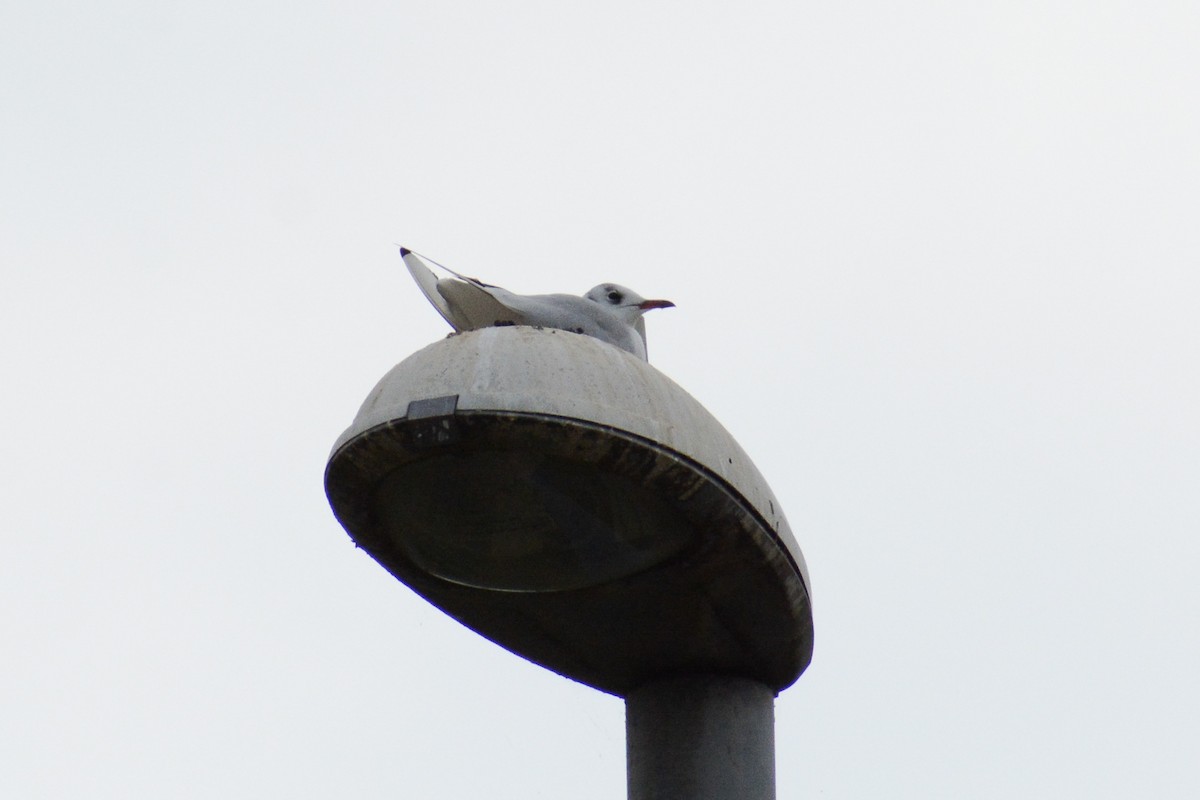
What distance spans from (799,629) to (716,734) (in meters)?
0.30

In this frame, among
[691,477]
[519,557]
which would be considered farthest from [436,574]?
[691,477]

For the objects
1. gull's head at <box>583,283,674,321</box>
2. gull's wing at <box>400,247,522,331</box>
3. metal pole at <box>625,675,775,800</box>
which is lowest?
metal pole at <box>625,675,775,800</box>

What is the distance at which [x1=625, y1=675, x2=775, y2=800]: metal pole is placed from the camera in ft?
11.5

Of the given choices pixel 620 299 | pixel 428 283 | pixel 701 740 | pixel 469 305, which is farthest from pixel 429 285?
pixel 701 740

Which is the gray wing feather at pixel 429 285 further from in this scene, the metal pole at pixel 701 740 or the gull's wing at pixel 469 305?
the metal pole at pixel 701 740

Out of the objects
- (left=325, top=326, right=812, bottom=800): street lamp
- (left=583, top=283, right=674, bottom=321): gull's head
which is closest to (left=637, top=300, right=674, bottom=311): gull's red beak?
(left=583, top=283, right=674, bottom=321): gull's head

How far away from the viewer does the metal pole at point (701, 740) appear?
3.51 meters

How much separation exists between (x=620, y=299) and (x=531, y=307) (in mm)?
608

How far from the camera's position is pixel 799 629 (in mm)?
3590

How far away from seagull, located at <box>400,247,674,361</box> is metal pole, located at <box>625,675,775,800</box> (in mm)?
Answer: 1017

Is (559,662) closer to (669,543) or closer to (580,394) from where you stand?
(669,543)

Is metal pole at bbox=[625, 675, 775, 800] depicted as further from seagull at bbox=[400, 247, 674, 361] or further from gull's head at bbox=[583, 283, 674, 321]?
gull's head at bbox=[583, 283, 674, 321]

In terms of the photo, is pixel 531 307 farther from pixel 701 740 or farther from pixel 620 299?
pixel 701 740

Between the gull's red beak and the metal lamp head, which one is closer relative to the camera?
the metal lamp head
